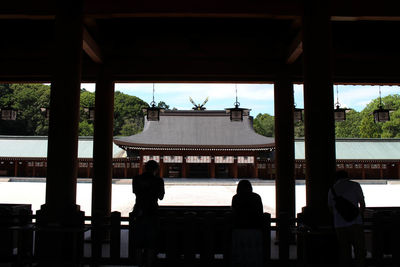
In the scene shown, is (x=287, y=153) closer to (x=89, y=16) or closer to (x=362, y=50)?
(x=362, y=50)

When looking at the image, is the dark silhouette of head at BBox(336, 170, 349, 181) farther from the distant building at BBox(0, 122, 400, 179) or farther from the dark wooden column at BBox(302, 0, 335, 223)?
the distant building at BBox(0, 122, 400, 179)

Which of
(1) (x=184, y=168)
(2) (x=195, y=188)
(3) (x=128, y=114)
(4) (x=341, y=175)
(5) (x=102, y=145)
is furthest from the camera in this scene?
(3) (x=128, y=114)

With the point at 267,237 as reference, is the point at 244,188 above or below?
above

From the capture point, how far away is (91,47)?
6262 mm

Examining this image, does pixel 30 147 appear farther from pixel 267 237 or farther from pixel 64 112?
pixel 267 237

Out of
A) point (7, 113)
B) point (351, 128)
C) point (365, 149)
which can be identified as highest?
point (351, 128)

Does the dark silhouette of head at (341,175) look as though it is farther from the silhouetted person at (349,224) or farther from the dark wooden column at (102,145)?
the dark wooden column at (102,145)

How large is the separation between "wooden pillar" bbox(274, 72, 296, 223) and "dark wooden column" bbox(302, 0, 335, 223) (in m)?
2.73

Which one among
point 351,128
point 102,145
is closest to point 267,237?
point 102,145

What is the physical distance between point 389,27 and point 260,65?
2.86m

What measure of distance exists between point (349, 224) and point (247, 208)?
5.00ft

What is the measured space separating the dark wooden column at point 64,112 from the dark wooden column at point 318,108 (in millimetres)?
3508

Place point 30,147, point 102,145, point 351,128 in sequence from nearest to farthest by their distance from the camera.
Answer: point 102,145
point 30,147
point 351,128

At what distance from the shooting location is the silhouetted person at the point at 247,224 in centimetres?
325
